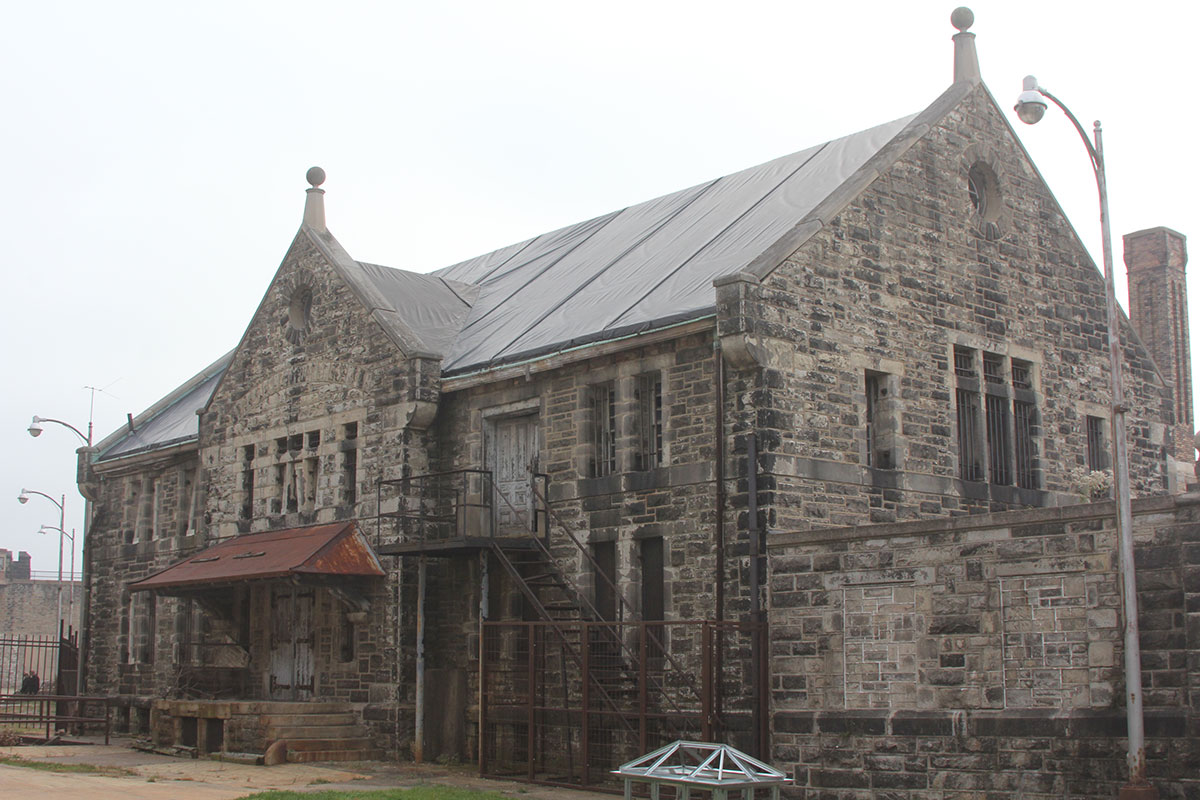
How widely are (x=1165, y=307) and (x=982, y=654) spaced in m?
16.9

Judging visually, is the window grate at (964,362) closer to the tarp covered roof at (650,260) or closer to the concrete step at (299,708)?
the tarp covered roof at (650,260)

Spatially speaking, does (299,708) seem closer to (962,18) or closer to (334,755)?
(334,755)

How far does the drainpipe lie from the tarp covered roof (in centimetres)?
374

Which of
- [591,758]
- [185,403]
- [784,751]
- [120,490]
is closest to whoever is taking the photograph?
[784,751]

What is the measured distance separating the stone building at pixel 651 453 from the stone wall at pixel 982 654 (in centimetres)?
8

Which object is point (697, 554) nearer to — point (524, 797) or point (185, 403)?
point (524, 797)

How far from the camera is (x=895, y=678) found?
1634 cm

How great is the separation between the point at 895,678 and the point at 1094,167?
624 cm

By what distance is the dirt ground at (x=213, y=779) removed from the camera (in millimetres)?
17969

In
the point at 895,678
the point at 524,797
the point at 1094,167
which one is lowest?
the point at 524,797

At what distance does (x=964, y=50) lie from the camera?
2356 cm

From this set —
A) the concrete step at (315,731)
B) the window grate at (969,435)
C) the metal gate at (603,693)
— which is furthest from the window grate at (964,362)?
the concrete step at (315,731)

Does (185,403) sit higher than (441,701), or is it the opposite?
(185,403)

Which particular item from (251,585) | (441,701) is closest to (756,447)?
(441,701)
